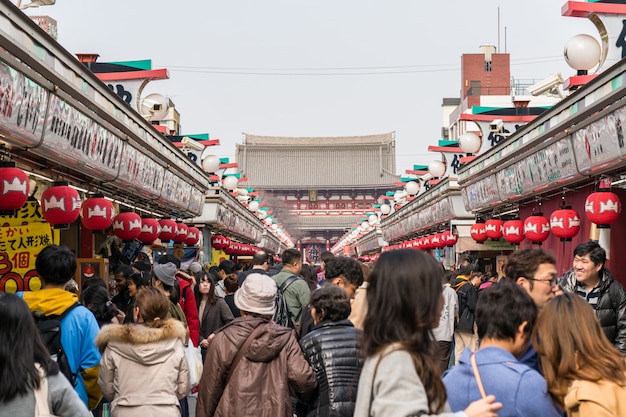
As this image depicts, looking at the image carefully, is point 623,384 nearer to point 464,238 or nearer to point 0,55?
point 0,55

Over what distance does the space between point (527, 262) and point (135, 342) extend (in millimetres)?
2506

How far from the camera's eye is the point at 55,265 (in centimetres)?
554

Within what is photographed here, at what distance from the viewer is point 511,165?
1496cm

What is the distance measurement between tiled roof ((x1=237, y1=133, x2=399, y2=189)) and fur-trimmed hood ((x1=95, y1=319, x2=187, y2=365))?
253ft

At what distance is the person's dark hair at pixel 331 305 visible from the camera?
19.0 feet

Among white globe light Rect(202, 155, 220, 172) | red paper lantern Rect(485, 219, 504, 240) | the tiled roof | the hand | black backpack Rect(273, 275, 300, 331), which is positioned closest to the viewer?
the hand

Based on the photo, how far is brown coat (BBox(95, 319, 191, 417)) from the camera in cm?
571

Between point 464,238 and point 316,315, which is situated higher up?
point 464,238

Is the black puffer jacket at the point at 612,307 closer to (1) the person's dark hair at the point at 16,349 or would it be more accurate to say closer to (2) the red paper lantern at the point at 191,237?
(1) the person's dark hair at the point at 16,349

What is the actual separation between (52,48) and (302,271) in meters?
4.87

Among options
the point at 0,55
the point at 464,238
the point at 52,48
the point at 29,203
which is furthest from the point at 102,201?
the point at 464,238

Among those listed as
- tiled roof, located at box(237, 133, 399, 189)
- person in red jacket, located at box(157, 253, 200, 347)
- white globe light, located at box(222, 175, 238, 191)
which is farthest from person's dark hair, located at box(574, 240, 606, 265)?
tiled roof, located at box(237, 133, 399, 189)

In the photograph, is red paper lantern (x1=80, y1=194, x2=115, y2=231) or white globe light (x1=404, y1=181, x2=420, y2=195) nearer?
red paper lantern (x1=80, y1=194, x2=115, y2=231)

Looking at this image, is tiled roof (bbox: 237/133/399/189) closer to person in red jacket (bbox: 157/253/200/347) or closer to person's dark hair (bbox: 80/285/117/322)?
person in red jacket (bbox: 157/253/200/347)
